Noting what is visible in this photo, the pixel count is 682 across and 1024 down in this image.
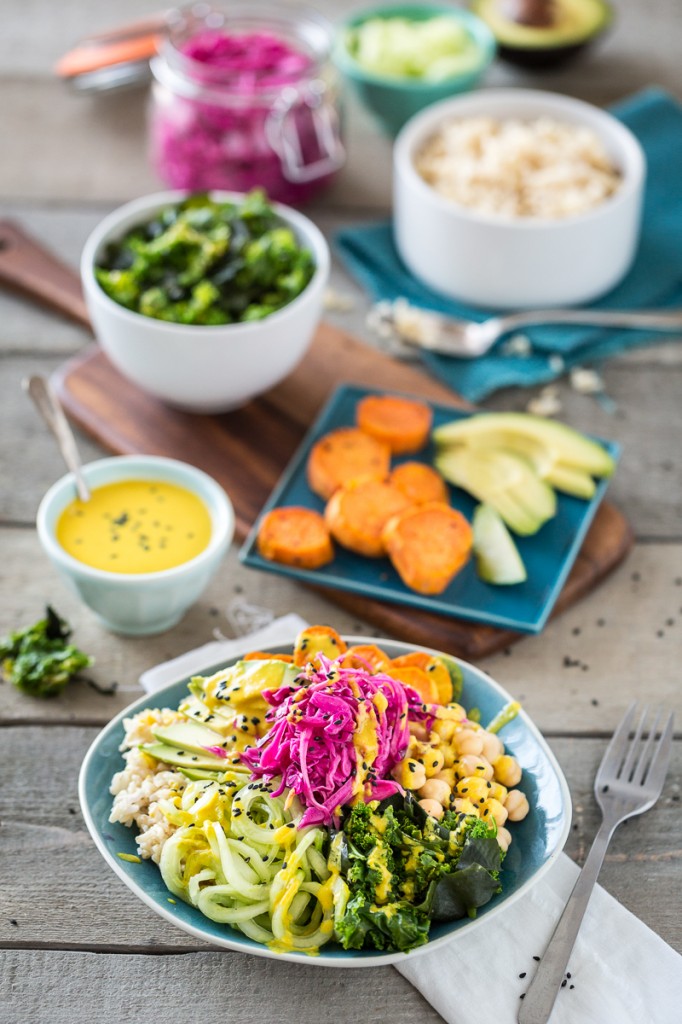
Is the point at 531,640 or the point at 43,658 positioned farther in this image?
the point at 531,640

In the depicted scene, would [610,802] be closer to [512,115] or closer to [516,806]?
[516,806]

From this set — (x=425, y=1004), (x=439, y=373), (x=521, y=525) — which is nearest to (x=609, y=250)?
(x=439, y=373)

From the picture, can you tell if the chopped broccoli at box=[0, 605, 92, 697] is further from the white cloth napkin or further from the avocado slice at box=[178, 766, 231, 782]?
the white cloth napkin

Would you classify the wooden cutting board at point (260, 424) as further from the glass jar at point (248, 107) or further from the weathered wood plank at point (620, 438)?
the glass jar at point (248, 107)

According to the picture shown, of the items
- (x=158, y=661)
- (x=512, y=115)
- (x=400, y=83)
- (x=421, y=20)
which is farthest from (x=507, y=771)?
(x=421, y=20)

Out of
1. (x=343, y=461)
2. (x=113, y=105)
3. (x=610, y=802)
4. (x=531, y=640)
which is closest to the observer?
(x=610, y=802)

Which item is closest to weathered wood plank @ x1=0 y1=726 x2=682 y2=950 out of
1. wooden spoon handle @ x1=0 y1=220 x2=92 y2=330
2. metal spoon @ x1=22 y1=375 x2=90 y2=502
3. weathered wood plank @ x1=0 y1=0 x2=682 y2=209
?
metal spoon @ x1=22 y1=375 x2=90 y2=502
